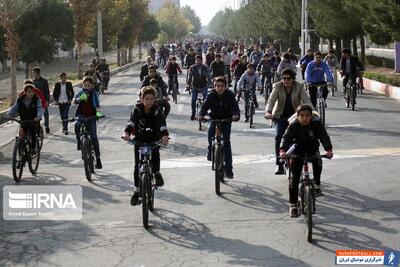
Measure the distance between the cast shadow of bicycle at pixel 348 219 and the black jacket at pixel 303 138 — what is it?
97 cm

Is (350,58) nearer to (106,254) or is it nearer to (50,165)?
(50,165)

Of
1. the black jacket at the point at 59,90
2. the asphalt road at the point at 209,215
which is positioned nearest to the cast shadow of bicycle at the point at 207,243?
the asphalt road at the point at 209,215

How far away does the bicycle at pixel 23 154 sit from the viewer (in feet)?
37.2

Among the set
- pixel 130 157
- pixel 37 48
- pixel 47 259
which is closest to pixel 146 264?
pixel 47 259

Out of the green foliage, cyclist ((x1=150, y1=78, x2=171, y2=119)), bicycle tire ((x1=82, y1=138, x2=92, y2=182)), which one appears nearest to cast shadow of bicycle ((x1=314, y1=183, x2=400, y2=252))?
bicycle tire ((x1=82, y1=138, x2=92, y2=182))

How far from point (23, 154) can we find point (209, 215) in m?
4.29

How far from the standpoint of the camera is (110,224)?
28.1 ft

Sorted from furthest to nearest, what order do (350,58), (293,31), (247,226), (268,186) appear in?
(293,31)
(350,58)
(268,186)
(247,226)

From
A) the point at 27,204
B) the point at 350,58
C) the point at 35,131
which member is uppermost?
the point at 350,58

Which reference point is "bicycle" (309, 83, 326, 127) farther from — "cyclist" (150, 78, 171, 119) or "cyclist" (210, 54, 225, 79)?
"cyclist" (150, 78, 171, 119)

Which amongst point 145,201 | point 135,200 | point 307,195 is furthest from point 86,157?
point 307,195

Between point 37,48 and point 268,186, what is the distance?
24.1 meters

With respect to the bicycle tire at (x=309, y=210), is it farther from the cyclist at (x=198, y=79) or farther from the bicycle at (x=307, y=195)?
the cyclist at (x=198, y=79)

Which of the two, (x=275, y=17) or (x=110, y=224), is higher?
(x=275, y=17)
